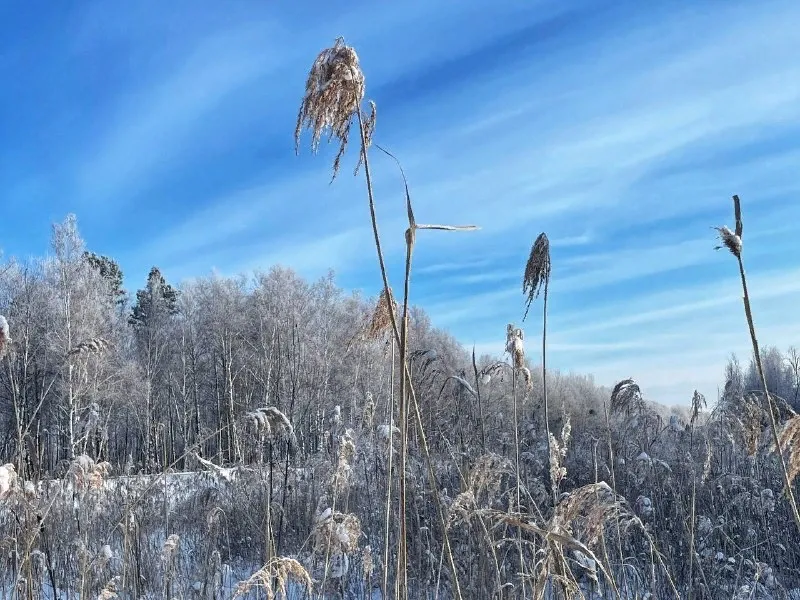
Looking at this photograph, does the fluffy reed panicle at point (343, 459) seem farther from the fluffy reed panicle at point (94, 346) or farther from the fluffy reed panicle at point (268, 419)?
the fluffy reed panicle at point (94, 346)

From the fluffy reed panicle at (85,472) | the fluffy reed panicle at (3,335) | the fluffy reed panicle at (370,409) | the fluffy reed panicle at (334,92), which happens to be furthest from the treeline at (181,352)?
the fluffy reed panicle at (334,92)

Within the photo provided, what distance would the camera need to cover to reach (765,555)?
5.61m

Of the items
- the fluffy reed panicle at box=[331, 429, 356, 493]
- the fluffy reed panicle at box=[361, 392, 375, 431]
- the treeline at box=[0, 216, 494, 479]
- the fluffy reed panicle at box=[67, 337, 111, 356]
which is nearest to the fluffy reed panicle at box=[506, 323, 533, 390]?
the fluffy reed panicle at box=[331, 429, 356, 493]

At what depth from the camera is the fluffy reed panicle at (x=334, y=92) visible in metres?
1.73

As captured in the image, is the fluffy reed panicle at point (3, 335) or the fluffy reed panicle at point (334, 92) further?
the fluffy reed panicle at point (3, 335)

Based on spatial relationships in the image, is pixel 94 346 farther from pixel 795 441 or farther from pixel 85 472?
pixel 795 441

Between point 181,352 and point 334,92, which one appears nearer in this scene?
point 334,92

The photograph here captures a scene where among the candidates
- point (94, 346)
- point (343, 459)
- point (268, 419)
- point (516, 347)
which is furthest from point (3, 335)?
point (516, 347)

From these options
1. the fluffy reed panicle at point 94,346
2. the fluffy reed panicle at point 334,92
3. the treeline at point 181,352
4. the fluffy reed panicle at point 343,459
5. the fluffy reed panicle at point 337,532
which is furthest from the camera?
the treeline at point 181,352

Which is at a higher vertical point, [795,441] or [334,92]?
[334,92]

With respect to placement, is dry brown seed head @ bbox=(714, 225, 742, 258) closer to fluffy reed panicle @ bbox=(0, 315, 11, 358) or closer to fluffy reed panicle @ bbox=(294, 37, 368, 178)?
fluffy reed panicle @ bbox=(294, 37, 368, 178)

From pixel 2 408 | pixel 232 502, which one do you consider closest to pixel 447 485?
pixel 232 502

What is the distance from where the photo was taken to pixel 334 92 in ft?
5.70

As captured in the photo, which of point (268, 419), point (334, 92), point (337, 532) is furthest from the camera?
point (337, 532)
